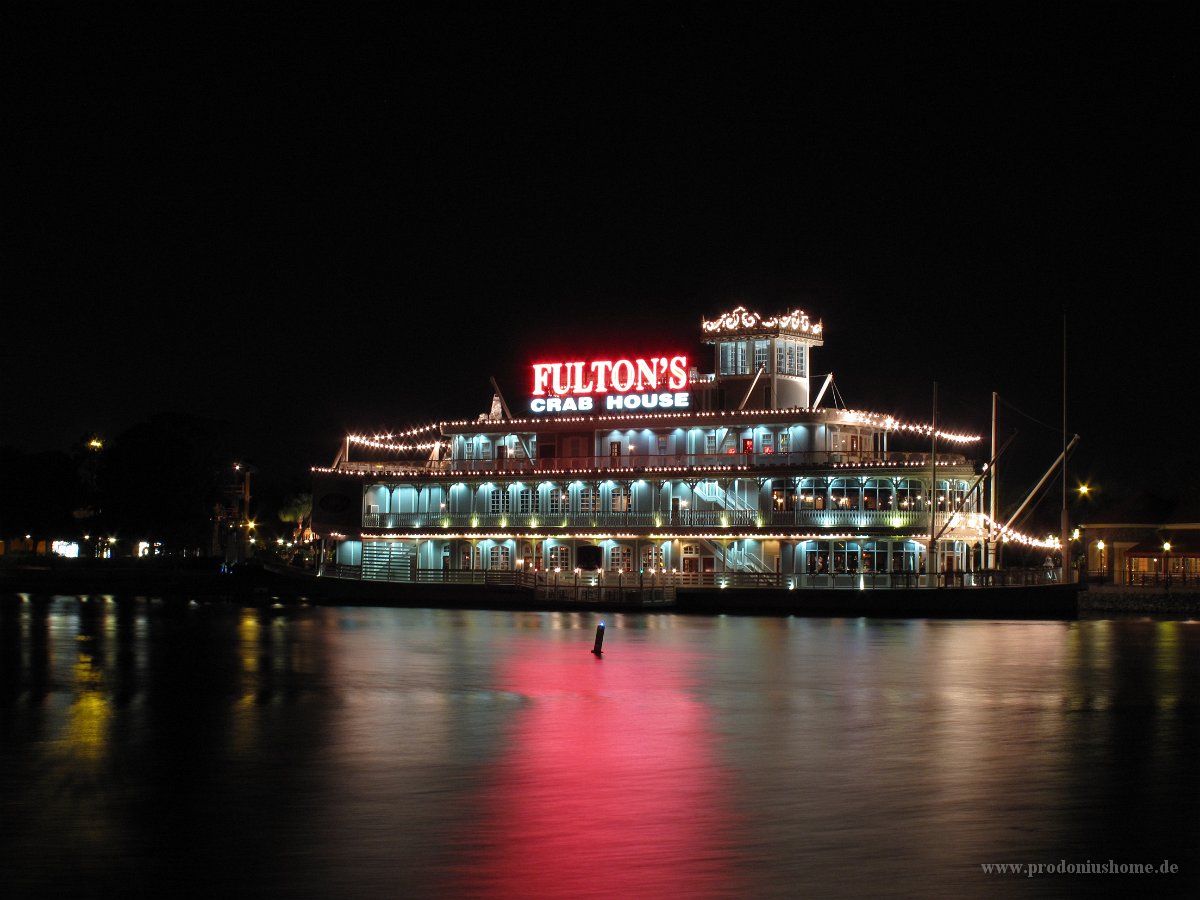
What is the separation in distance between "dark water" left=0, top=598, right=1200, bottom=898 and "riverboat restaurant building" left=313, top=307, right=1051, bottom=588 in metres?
23.1

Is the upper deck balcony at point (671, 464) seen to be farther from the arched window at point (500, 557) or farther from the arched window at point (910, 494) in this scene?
the arched window at point (500, 557)

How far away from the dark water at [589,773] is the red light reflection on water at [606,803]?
0.06 m

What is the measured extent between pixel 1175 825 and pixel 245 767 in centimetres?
1214

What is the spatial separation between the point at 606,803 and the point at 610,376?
52113 mm

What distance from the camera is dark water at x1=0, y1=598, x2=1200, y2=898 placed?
15461 millimetres

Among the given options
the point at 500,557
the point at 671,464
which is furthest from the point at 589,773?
the point at 500,557

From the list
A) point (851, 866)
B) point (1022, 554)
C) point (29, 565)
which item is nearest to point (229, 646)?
point (851, 866)

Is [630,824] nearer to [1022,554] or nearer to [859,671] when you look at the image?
[859,671]

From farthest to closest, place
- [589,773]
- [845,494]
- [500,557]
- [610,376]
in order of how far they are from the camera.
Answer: [500,557] < [610,376] < [845,494] < [589,773]

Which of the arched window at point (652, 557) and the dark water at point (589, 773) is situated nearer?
the dark water at point (589, 773)

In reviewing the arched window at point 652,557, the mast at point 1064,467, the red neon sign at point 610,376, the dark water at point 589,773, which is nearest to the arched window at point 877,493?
the mast at point 1064,467

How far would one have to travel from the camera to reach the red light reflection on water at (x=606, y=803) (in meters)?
15.2

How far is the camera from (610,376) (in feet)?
232

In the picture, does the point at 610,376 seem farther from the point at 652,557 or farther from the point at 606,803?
the point at 606,803
